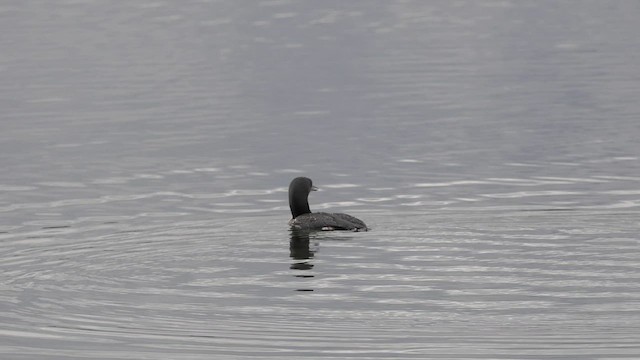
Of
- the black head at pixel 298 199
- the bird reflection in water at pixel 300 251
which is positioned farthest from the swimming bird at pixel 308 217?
the bird reflection in water at pixel 300 251

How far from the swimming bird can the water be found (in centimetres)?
27

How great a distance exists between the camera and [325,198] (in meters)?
25.3

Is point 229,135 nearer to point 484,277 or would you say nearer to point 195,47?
point 484,277

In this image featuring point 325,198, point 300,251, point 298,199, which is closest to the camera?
point 300,251

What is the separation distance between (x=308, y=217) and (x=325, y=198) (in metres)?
3.39

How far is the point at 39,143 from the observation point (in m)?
31.4

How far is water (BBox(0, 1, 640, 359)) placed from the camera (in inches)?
636

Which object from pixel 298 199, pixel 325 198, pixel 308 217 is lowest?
pixel 325 198

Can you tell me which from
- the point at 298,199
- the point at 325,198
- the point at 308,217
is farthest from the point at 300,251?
the point at 325,198

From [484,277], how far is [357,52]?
3156 cm

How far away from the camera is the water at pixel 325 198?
53.0 ft

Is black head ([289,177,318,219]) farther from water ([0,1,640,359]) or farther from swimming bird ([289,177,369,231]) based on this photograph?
water ([0,1,640,359])

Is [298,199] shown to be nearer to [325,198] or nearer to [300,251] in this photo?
[300,251]

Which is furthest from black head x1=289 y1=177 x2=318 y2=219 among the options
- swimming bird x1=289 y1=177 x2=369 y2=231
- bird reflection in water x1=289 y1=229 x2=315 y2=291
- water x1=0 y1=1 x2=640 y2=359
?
bird reflection in water x1=289 y1=229 x2=315 y2=291
